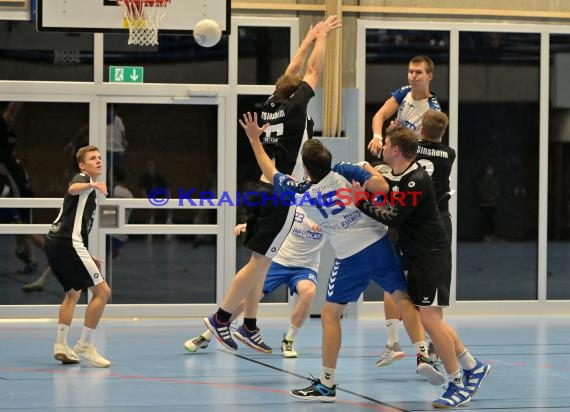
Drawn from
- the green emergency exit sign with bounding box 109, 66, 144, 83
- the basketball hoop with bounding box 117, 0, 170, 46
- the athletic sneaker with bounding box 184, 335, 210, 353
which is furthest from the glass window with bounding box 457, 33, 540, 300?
the athletic sneaker with bounding box 184, 335, 210, 353

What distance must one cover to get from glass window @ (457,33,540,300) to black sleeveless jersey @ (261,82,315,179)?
479 centimetres

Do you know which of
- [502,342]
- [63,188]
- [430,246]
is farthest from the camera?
[63,188]

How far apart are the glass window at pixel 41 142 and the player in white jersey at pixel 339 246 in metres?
5.82

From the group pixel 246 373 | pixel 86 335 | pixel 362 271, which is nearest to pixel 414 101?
pixel 362 271

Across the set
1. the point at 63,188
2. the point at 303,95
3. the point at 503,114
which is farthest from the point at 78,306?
the point at 503,114

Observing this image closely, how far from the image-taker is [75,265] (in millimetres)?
9438

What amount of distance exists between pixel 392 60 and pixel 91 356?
6.02 m

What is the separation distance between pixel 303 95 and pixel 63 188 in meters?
4.51

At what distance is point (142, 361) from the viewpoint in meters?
9.66

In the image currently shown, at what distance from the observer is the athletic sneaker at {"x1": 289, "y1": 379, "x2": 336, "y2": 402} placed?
762cm

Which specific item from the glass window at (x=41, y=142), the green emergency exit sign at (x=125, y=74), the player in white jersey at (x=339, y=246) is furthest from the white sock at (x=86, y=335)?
the green emergency exit sign at (x=125, y=74)

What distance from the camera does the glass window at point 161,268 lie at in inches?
518

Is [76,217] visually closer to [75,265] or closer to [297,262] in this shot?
[75,265]

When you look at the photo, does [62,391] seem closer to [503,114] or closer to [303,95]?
[303,95]
